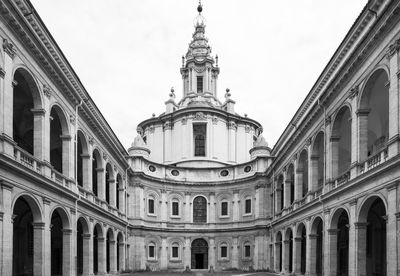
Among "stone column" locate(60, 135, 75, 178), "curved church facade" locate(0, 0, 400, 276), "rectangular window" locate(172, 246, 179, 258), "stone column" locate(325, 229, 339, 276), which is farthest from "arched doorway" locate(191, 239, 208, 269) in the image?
"stone column" locate(60, 135, 75, 178)

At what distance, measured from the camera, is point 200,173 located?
5419 centimetres

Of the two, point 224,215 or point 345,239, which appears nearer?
point 345,239

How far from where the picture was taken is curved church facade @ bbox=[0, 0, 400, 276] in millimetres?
18641

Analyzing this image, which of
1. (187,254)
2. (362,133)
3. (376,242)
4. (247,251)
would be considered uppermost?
(362,133)

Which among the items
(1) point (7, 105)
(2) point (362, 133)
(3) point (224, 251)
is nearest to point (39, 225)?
(1) point (7, 105)

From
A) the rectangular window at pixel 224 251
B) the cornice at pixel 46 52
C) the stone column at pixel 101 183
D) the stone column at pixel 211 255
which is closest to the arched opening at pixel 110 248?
the stone column at pixel 101 183

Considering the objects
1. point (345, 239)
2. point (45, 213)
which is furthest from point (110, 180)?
point (345, 239)

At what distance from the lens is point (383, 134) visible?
2847cm

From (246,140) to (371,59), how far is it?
40390mm

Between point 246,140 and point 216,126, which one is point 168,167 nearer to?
point 216,126

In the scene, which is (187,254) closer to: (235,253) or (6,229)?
(235,253)

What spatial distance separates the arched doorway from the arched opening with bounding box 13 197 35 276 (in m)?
24.2

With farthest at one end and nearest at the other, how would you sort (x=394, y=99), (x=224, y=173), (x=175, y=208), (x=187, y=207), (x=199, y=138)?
(x=199, y=138) → (x=224, y=173) → (x=187, y=207) → (x=175, y=208) → (x=394, y=99)

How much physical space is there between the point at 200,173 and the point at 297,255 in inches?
864
